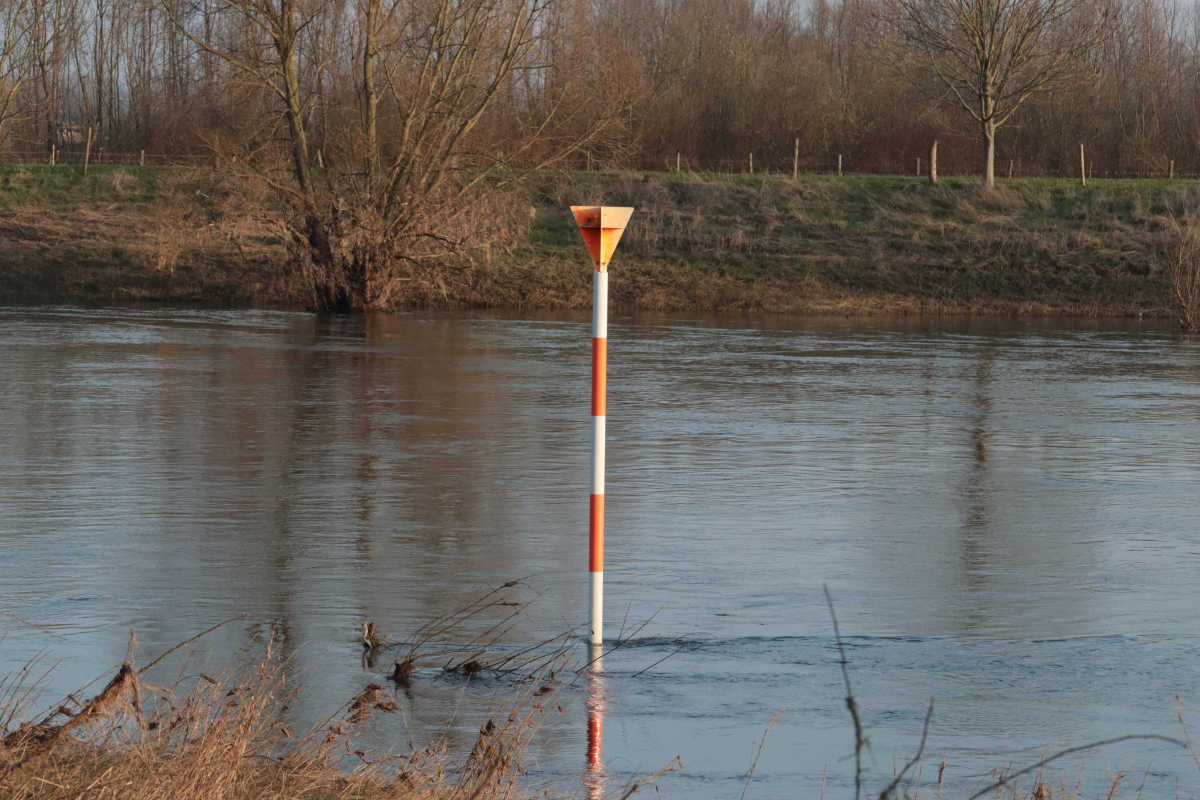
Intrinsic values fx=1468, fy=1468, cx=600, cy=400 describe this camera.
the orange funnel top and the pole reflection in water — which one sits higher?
the orange funnel top

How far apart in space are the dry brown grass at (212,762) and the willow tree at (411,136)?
2696 centimetres

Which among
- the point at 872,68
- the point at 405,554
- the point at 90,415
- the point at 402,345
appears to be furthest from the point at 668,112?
the point at 405,554

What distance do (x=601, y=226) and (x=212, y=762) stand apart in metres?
3.14

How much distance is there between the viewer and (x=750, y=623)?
722cm

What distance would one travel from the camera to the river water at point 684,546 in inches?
227

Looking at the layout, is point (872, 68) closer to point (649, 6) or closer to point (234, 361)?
point (649, 6)

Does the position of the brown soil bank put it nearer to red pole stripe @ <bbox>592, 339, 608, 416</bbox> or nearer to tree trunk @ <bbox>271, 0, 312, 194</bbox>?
tree trunk @ <bbox>271, 0, 312, 194</bbox>

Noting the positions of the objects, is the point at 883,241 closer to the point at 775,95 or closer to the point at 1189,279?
the point at 1189,279

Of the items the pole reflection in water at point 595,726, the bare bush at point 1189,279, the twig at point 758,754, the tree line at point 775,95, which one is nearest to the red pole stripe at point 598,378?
the pole reflection in water at point 595,726

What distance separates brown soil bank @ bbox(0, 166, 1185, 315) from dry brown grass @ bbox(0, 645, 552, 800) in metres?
26.8

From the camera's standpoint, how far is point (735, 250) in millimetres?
41344

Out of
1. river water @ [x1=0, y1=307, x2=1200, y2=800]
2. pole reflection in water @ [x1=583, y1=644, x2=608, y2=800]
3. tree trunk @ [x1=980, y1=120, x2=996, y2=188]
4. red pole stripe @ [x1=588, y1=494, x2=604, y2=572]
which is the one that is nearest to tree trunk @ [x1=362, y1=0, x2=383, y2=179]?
river water @ [x1=0, y1=307, x2=1200, y2=800]

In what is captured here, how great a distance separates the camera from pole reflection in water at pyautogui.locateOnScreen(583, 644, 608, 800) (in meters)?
4.98

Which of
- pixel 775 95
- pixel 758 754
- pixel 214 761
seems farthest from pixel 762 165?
pixel 214 761
